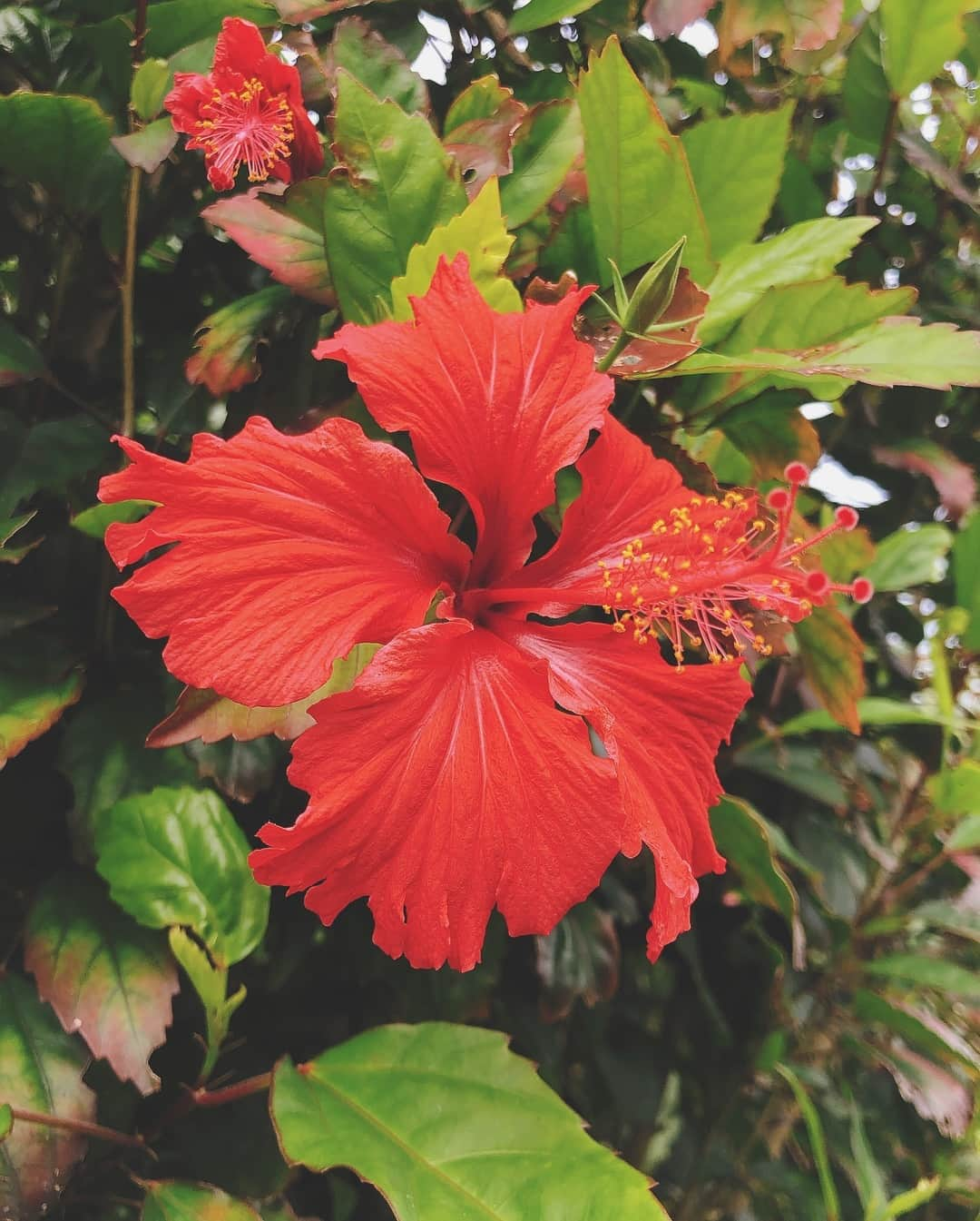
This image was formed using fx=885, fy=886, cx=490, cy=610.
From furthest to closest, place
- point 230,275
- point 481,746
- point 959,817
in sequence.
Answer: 1. point 959,817
2. point 230,275
3. point 481,746

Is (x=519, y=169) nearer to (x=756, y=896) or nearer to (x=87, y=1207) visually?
(x=756, y=896)

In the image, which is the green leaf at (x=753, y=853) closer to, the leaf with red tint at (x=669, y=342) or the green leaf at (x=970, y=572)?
the leaf with red tint at (x=669, y=342)

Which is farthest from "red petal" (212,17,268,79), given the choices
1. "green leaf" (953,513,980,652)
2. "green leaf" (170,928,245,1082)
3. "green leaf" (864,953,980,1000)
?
"green leaf" (864,953,980,1000)

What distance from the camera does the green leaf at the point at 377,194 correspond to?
458 millimetres

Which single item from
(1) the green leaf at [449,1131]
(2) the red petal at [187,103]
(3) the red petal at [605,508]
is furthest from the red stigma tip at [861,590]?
(2) the red petal at [187,103]

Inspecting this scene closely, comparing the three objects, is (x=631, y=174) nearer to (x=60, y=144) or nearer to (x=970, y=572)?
(x=60, y=144)

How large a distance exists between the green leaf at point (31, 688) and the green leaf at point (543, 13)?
1.69ft

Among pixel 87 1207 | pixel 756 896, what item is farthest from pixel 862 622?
pixel 87 1207

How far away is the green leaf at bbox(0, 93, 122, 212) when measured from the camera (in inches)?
19.9

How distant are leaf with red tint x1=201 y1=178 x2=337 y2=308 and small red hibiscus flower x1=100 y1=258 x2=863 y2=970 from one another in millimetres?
110

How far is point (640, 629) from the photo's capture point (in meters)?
0.43

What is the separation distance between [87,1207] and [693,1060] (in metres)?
0.59

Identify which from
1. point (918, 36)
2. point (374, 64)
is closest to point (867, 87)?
point (918, 36)

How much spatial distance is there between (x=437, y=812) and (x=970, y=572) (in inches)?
29.4
